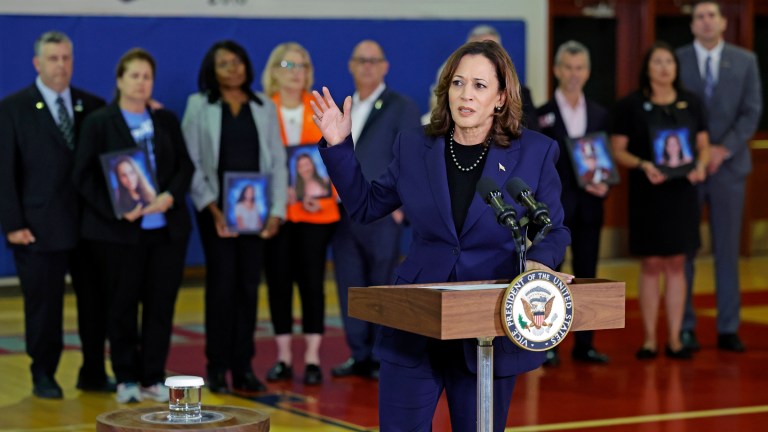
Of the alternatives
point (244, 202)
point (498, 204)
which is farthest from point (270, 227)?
point (498, 204)

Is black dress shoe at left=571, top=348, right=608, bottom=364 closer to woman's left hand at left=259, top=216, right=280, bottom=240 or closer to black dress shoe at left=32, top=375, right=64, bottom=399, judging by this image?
woman's left hand at left=259, top=216, right=280, bottom=240

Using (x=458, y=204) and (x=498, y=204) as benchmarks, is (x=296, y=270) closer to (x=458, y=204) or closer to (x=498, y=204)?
(x=458, y=204)

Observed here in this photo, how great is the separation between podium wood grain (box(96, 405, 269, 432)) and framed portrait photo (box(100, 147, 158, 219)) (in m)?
3.24

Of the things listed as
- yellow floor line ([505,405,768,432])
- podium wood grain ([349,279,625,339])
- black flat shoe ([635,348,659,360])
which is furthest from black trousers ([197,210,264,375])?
podium wood grain ([349,279,625,339])

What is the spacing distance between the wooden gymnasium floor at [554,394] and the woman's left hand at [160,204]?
41.8 inches

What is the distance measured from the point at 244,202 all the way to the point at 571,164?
2.25 m

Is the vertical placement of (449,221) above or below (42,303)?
above

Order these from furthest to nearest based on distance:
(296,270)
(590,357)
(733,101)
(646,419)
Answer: (733,101) → (590,357) → (296,270) → (646,419)

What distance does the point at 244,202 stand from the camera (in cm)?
763

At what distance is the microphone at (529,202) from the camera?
3.75 metres

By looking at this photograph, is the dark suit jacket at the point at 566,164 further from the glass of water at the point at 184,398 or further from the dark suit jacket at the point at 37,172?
the glass of water at the point at 184,398

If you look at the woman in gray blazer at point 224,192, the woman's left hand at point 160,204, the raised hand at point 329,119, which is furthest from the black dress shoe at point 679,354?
the raised hand at point 329,119

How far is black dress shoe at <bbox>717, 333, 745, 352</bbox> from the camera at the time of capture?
928 centimetres

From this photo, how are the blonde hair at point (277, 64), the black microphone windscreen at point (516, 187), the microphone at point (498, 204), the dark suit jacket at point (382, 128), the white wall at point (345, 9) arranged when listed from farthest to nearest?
the white wall at point (345, 9) < the blonde hair at point (277, 64) < the dark suit jacket at point (382, 128) < the black microphone windscreen at point (516, 187) < the microphone at point (498, 204)
